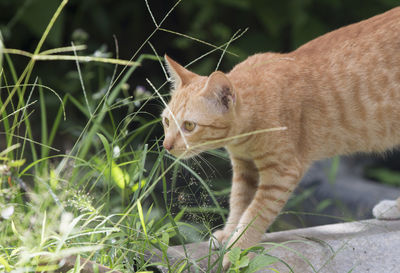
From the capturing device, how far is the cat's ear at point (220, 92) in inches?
78.1

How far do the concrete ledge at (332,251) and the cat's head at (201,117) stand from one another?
374 mm

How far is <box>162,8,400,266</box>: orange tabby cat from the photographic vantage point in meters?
2.11

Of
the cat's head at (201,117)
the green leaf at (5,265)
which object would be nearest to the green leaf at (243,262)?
the cat's head at (201,117)

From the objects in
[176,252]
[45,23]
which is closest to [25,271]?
[176,252]

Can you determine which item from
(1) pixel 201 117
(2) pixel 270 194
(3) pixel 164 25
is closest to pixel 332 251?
(2) pixel 270 194

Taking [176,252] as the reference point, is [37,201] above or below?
above

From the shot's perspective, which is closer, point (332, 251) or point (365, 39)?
point (332, 251)

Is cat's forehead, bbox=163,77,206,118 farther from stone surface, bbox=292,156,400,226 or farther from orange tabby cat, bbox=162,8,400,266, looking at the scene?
stone surface, bbox=292,156,400,226

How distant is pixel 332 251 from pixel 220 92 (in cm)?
67

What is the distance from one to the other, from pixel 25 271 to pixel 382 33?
5.24 feet

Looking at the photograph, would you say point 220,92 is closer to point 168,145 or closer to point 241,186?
point 168,145

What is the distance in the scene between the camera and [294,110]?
2.21 m

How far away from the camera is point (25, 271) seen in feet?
5.16

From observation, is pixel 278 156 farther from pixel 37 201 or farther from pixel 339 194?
pixel 339 194
